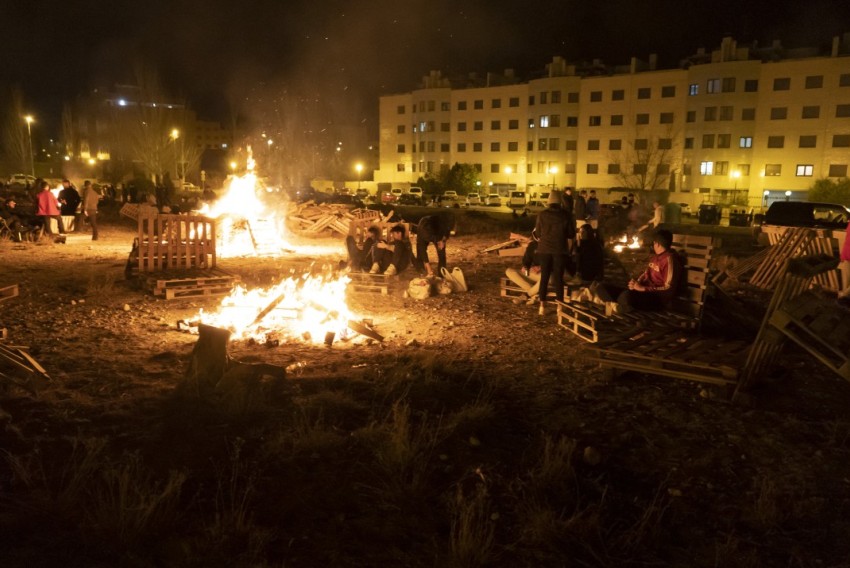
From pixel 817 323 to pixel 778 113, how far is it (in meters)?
56.1

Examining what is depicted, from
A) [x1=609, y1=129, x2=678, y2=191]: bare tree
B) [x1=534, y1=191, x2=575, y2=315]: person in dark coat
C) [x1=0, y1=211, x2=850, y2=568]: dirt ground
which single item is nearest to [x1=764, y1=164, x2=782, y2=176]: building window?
[x1=609, y1=129, x2=678, y2=191]: bare tree

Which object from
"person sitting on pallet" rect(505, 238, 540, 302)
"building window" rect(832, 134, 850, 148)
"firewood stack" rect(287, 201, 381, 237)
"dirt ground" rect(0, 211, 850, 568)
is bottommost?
"dirt ground" rect(0, 211, 850, 568)

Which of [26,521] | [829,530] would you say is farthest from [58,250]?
[829,530]

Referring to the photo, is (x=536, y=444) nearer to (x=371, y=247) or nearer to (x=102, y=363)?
(x=102, y=363)

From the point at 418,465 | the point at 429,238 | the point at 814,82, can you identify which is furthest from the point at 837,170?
the point at 418,465

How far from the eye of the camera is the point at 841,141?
49.4m

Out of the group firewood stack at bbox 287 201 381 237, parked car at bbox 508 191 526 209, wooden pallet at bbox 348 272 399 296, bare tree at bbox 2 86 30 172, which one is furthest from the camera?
bare tree at bbox 2 86 30 172

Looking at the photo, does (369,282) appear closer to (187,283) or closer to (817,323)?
(187,283)

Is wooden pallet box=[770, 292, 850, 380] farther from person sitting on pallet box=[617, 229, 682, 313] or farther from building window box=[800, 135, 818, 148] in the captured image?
building window box=[800, 135, 818, 148]

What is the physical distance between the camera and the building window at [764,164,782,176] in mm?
52406

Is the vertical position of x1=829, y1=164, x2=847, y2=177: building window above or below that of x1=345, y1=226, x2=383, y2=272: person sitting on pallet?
above

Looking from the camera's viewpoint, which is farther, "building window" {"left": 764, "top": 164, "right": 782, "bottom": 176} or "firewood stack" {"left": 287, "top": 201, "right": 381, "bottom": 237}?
"building window" {"left": 764, "top": 164, "right": 782, "bottom": 176}

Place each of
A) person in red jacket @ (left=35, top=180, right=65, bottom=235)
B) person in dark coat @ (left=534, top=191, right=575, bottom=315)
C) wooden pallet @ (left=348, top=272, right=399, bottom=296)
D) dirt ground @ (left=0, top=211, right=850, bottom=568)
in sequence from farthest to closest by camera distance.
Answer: person in red jacket @ (left=35, top=180, right=65, bottom=235)
wooden pallet @ (left=348, top=272, right=399, bottom=296)
person in dark coat @ (left=534, top=191, right=575, bottom=315)
dirt ground @ (left=0, top=211, right=850, bottom=568)

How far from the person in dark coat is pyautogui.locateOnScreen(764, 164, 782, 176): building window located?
51.7 metres
